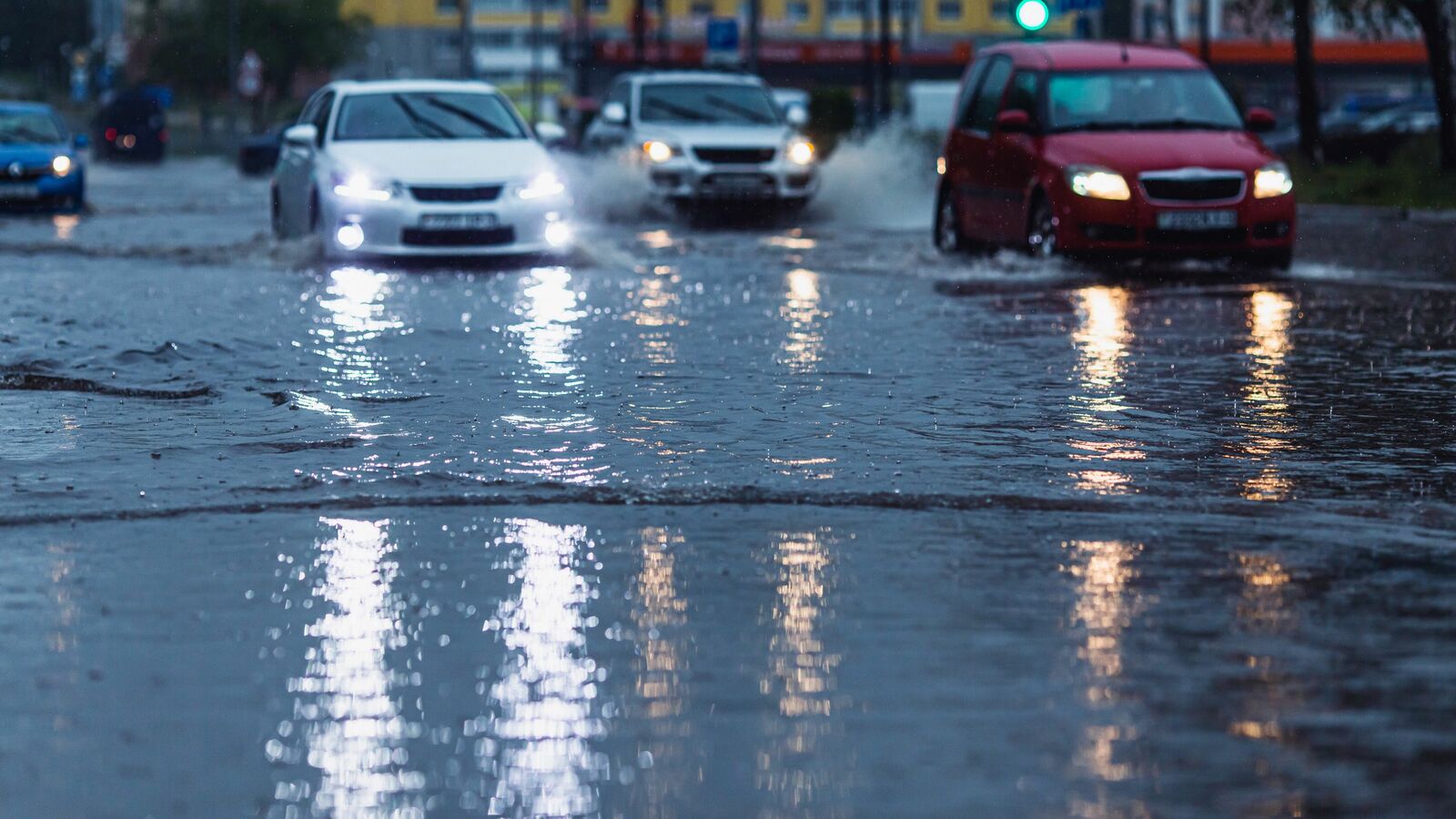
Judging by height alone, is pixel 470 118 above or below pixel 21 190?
above

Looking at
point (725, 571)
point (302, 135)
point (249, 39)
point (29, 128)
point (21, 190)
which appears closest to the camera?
point (725, 571)

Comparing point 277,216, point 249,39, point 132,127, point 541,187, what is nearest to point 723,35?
point 277,216

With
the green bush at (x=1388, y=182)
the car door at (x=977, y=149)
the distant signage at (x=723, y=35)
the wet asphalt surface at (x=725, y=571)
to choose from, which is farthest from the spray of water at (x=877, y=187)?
the wet asphalt surface at (x=725, y=571)

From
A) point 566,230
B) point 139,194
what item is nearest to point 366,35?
point 139,194

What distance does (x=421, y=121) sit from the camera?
20031 millimetres

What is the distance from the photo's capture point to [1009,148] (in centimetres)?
1905

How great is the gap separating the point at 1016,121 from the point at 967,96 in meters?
1.89

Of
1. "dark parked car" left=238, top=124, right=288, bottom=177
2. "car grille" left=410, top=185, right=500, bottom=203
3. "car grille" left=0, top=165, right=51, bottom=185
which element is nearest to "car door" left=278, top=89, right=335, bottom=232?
"car grille" left=410, top=185, right=500, bottom=203

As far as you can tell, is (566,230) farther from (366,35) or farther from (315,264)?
(366,35)

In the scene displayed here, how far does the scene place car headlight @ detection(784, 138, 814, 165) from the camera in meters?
27.4

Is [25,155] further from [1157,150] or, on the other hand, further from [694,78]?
[1157,150]

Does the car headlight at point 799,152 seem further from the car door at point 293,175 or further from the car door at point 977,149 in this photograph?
the car door at point 977,149

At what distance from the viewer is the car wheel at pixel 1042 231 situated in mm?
18266

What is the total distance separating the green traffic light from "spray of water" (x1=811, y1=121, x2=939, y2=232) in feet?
15.7
